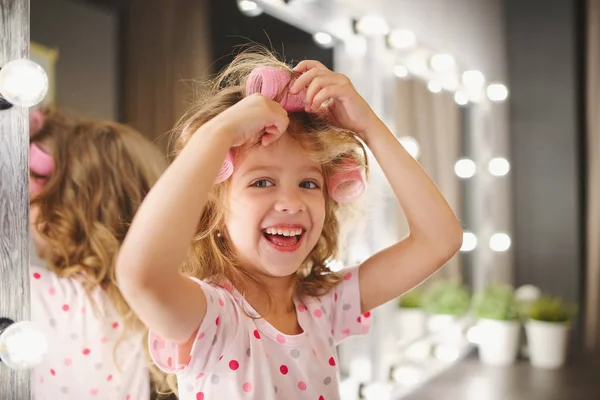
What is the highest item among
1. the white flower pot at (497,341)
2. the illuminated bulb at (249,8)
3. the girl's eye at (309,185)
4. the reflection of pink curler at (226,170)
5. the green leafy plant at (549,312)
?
the illuminated bulb at (249,8)

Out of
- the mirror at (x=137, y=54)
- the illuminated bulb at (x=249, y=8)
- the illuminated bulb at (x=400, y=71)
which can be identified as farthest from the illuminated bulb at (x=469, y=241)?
the illuminated bulb at (x=249, y=8)

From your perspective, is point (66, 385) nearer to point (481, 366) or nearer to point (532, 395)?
point (532, 395)

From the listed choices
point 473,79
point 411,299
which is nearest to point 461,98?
point 473,79

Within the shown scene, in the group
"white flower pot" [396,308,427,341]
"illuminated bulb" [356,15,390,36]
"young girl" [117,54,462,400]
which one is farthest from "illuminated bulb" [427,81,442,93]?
"young girl" [117,54,462,400]

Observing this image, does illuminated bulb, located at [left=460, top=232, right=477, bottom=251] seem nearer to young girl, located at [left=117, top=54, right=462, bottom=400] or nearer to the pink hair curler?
young girl, located at [left=117, top=54, right=462, bottom=400]

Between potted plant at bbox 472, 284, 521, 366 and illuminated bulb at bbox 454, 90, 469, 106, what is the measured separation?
0.65m

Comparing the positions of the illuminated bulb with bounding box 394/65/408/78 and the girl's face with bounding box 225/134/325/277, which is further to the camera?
the illuminated bulb with bounding box 394/65/408/78

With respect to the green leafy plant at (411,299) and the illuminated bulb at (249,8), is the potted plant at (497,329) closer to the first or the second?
the green leafy plant at (411,299)

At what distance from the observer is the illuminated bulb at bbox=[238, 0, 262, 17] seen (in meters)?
1.06

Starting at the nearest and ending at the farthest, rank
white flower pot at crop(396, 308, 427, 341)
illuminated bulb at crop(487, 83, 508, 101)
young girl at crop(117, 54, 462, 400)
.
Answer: young girl at crop(117, 54, 462, 400) < white flower pot at crop(396, 308, 427, 341) < illuminated bulb at crop(487, 83, 508, 101)

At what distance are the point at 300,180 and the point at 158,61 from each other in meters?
0.29

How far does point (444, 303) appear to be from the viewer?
6.60 ft

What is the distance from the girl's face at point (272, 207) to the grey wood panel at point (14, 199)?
0.76 feet

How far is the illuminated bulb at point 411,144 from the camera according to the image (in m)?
1.68
